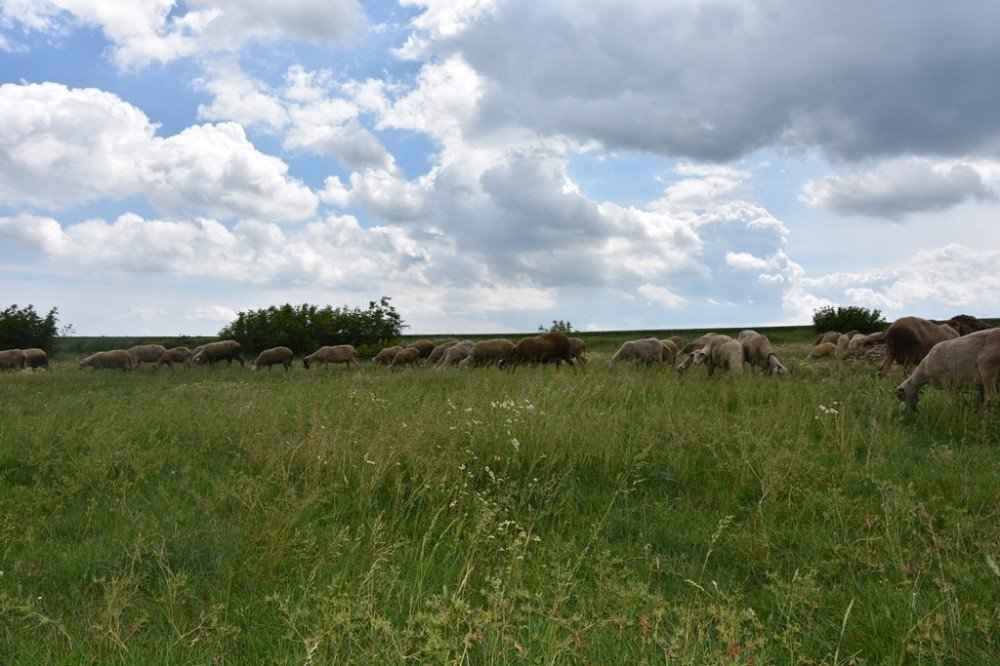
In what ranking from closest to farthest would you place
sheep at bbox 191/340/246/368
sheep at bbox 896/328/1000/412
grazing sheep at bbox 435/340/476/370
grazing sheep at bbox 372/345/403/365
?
sheep at bbox 896/328/1000/412 < grazing sheep at bbox 435/340/476/370 < grazing sheep at bbox 372/345/403/365 < sheep at bbox 191/340/246/368

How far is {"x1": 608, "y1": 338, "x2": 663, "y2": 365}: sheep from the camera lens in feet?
67.1

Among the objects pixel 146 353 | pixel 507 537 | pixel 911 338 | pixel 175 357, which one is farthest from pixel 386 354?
pixel 507 537

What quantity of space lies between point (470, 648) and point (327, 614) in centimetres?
73

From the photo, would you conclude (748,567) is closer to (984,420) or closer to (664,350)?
(984,420)

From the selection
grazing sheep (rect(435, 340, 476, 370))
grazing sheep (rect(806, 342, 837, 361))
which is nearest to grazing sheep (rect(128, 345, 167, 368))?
grazing sheep (rect(435, 340, 476, 370))

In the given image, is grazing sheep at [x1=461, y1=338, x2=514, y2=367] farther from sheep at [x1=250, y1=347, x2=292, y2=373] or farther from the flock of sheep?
sheep at [x1=250, y1=347, x2=292, y2=373]

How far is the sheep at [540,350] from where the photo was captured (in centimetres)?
2189

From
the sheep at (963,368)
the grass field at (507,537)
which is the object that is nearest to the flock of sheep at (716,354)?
the sheep at (963,368)

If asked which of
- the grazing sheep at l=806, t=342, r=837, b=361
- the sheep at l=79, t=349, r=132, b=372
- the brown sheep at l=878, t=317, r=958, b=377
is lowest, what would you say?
the sheep at l=79, t=349, r=132, b=372

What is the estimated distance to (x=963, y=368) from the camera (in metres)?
9.25

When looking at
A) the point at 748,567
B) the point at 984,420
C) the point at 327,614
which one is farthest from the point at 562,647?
the point at 984,420

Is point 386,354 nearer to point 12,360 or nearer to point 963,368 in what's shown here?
point 12,360

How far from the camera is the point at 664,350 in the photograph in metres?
21.9

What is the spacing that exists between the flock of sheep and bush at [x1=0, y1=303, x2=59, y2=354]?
9775 millimetres
